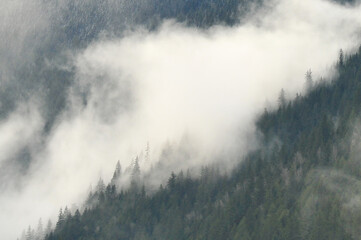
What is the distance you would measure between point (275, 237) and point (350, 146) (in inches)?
1619

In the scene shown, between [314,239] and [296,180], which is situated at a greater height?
[296,180]

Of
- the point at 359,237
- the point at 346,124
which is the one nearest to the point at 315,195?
the point at 359,237

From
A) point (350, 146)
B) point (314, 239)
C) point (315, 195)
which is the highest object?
point (350, 146)

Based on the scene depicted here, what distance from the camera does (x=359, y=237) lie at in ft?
500

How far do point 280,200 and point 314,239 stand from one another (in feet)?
82.8

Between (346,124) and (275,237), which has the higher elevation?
(346,124)

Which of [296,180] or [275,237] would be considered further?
[296,180]

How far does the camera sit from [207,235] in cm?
18888

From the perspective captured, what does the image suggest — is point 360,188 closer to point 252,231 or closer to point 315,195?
point 315,195

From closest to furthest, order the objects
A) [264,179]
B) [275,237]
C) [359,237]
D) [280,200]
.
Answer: [359,237], [275,237], [280,200], [264,179]

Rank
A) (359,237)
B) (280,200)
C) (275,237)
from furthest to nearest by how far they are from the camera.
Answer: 1. (280,200)
2. (275,237)
3. (359,237)

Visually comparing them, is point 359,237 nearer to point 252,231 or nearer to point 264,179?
point 252,231

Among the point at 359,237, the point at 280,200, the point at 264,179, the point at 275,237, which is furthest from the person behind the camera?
the point at 264,179

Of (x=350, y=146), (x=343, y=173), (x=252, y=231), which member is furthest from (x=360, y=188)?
(x=252, y=231)
